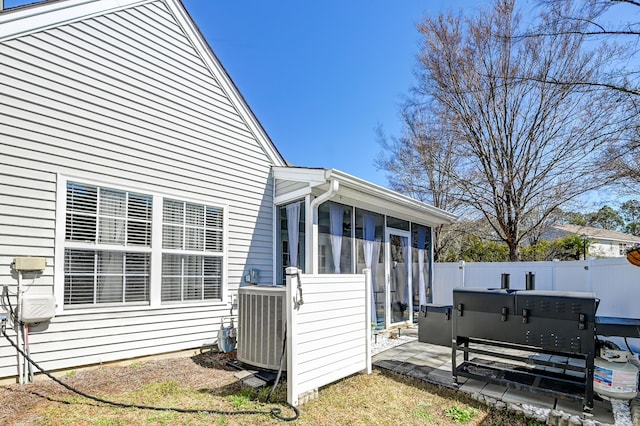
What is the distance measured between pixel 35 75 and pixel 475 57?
10.2 meters

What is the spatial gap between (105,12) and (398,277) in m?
6.54

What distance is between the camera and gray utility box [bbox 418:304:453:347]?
4.40m

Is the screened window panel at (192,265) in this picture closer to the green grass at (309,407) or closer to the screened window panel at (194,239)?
the screened window panel at (194,239)

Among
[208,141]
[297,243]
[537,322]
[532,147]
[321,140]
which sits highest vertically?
[321,140]

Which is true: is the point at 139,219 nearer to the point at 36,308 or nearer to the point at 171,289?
the point at 171,289

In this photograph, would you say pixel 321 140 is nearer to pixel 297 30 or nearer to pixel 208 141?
pixel 297 30

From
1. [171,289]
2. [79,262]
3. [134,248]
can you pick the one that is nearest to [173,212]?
[134,248]

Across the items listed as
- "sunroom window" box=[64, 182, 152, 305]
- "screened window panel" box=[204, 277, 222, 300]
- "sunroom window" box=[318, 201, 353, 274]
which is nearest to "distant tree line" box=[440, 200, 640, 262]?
"sunroom window" box=[318, 201, 353, 274]

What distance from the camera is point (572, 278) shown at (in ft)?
20.1

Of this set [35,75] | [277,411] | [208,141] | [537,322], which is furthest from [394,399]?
[35,75]

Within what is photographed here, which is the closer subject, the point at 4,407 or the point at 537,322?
the point at 4,407

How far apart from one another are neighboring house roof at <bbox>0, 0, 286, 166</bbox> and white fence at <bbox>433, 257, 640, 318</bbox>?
16.1 feet

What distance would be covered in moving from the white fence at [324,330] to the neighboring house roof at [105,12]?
3352 mm

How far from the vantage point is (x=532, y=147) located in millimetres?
9914
